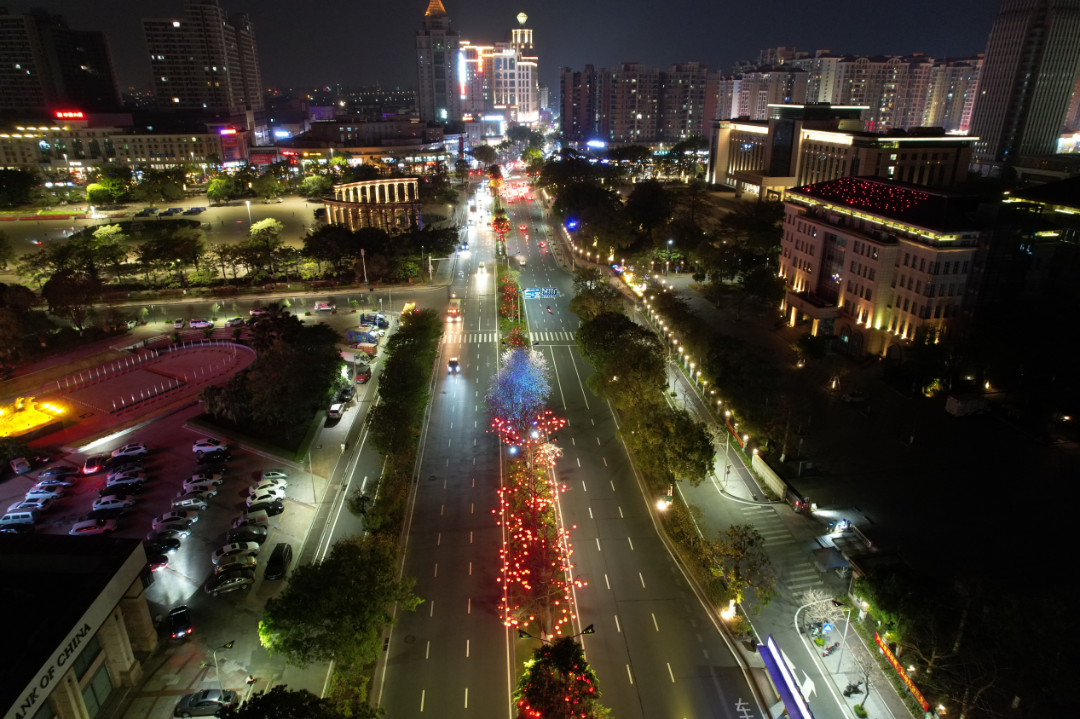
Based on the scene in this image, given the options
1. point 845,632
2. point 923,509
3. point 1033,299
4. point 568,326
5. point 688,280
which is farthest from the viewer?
point 688,280

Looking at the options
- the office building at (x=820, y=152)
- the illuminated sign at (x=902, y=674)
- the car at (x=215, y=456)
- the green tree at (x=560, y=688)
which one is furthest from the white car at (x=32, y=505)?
the office building at (x=820, y=152)

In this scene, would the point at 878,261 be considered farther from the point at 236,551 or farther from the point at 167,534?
the point at 167,534

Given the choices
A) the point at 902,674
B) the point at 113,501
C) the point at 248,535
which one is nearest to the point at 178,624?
the point at 248,535

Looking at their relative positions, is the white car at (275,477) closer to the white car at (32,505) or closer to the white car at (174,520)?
the white car at (174,520)

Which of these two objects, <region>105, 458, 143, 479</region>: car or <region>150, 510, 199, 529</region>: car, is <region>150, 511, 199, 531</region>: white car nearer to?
<region>150, 510, 199, 529</region>: car

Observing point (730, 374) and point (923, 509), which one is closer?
point (923, 509)

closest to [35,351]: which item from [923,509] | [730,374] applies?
[730,374]

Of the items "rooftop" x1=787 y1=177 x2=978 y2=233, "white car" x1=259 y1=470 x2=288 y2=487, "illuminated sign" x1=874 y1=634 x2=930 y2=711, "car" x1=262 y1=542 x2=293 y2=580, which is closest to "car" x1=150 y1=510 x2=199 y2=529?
"white car" x1=259 y1=470 x2=288 y2=487

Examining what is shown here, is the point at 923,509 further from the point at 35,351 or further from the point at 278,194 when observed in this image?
the point at 278,194
